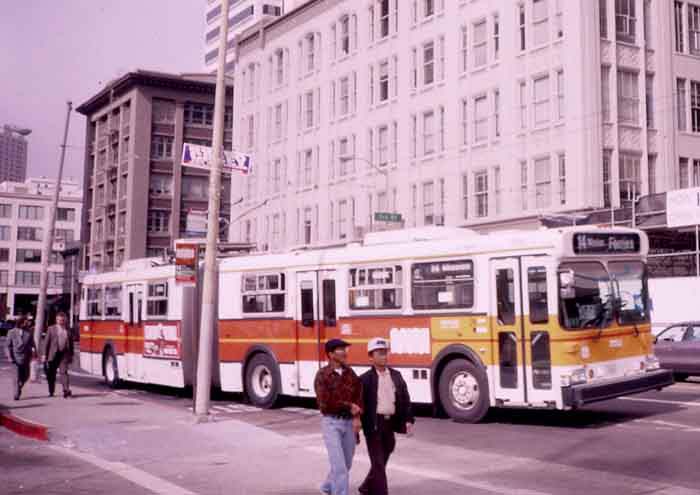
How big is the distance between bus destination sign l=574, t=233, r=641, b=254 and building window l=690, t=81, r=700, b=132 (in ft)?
84.8

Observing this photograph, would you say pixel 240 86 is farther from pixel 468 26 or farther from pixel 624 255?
pixel 624 255

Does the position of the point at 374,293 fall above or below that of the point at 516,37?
below

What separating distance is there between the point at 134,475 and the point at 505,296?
6834 mm

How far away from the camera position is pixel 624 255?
14.9 m

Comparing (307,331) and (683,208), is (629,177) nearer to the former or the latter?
(683,208)

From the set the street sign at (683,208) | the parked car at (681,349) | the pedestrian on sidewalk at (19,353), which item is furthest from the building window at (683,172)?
the pedestrian on sidewalk at (19,353)

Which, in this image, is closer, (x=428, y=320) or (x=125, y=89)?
(x=428, y=320)

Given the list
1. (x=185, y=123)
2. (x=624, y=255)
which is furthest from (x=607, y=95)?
(x=185, y=123)

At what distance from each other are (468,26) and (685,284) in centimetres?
1697

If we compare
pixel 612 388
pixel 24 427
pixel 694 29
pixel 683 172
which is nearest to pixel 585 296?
pixel 612 388

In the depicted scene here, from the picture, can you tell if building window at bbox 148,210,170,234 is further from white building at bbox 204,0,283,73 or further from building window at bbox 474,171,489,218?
building window at bbox 474,171,489,218

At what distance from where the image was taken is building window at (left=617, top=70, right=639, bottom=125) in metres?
36.7

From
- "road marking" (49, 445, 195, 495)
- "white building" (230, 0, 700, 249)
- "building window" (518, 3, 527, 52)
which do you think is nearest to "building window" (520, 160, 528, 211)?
"white building" (230, 0, 700, 249)

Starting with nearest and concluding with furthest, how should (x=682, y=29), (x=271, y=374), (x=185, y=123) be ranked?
(x=271, y=374) → (x=682, y=29) → (x=185, y=123)
